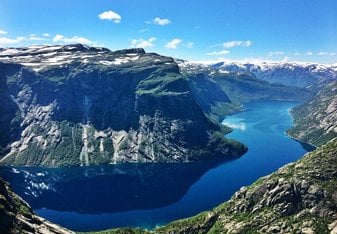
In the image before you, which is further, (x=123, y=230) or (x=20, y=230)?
(x=123, y=230)

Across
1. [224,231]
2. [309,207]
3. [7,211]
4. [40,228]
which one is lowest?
[224,231]

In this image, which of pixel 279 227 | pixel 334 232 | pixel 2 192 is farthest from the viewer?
pixel 279 227

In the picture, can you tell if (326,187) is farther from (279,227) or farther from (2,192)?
(2,192)

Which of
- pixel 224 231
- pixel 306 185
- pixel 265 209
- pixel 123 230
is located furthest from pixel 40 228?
pixel 306 185

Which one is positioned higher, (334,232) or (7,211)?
(7,211)

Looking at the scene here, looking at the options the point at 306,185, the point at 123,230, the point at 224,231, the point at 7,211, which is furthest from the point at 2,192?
the point at 306,185

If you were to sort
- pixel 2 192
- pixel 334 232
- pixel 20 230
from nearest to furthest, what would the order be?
pixel 20 230 → pixel 2 192 → pixel 334 232
